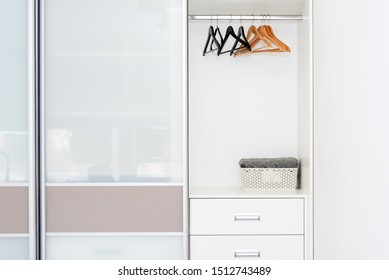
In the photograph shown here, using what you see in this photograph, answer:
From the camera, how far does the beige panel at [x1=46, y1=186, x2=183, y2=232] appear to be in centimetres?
247

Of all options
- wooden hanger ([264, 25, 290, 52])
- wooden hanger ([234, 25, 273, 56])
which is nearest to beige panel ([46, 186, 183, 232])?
wooden hanger ([234, 25, 273, 56])

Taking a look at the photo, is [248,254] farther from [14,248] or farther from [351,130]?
[14,248]

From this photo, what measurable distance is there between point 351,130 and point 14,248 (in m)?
1.92

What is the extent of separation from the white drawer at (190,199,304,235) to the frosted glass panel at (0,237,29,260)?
Answer: 0.98 meters

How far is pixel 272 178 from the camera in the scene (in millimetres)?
2689

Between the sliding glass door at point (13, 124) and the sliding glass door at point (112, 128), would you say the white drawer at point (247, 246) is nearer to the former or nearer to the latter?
the sliding glass door at point (112, 128)

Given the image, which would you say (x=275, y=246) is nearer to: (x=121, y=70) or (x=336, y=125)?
(x=336, y=125)

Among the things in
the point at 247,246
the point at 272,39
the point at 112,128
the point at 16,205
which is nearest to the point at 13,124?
the point at 16,205

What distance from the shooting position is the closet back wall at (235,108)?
2.93m

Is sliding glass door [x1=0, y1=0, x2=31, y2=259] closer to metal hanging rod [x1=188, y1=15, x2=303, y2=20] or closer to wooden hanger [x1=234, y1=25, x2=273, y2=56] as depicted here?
metal hanging rod [x1=188, y1=15, x2=303, y2=20]

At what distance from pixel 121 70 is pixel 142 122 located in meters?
0.32

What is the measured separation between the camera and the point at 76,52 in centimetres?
250

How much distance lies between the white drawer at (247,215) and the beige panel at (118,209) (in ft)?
0.50

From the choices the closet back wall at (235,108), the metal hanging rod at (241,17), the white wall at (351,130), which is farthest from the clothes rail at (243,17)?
the white wall at (351,130)
